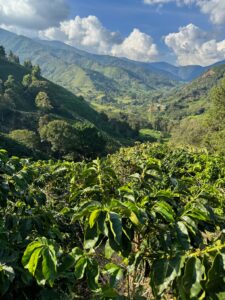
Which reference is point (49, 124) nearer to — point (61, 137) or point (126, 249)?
point (61, 137)

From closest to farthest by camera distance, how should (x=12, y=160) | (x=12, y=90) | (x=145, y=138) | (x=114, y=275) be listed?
(x=114, y=275)
(x=12, y=160)
(x=12, y=90)
(x=145, y=138)

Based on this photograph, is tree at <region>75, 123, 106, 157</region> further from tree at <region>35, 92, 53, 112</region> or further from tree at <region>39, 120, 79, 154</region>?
tree at <region>35, 92, 53, 112</region>

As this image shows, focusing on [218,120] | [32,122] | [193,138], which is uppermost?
[218,120]

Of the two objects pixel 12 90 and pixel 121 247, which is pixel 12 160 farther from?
pixel 12 90

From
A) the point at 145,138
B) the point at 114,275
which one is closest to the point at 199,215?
the point at 114,275

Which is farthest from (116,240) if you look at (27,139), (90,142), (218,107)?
(218,107)

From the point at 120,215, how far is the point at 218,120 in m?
69.1

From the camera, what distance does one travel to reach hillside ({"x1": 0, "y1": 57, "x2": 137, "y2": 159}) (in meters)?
59.9

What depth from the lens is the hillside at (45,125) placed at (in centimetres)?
5994

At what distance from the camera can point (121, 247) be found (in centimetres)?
260

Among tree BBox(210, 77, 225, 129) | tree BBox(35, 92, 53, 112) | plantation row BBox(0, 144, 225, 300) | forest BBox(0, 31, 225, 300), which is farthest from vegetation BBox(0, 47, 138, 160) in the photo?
plantation row BBox(0, 144, 225, 300)

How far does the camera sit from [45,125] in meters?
65.6

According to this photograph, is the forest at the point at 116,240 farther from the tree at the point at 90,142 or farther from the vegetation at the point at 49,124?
the tree at the point at 90,142

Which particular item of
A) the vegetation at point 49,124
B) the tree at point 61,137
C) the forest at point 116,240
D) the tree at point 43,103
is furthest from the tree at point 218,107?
the forest at point 116,240
